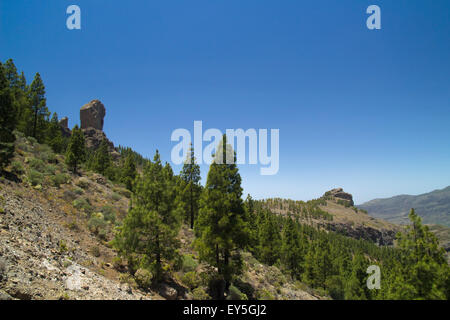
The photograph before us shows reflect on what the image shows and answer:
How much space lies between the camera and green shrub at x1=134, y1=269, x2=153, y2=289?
11.8 meters

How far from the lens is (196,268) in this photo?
17.2 metres

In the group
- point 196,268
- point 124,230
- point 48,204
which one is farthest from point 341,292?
point 48,204

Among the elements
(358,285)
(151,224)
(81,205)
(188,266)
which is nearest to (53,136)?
(81,205)

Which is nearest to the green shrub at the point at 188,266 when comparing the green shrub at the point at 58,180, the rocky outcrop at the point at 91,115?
the green shrub at the point at 58,180

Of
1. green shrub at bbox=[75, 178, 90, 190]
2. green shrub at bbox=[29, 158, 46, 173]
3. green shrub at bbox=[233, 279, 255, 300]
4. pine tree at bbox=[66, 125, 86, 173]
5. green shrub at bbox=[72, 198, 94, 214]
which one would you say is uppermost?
pine tree at bbox=[66, 125, 86, 173]

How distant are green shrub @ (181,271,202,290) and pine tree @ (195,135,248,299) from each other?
1258mm

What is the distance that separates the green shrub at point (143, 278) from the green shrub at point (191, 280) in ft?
10.7

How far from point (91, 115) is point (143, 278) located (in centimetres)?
16533

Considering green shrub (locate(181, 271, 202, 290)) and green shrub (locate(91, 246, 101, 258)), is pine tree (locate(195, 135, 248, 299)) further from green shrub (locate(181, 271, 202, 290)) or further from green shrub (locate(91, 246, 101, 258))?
green shrub (locate(91, 246, 101, 258))

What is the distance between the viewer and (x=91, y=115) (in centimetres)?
14200

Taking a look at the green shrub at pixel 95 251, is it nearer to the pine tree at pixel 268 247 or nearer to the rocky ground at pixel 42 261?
the rocky ground at pixel 42 261

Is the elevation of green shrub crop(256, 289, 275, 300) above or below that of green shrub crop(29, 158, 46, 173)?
below

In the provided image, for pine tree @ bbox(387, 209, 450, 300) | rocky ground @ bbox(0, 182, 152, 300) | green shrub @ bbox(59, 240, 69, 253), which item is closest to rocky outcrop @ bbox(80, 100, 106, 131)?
rocky ground @ bbox(0, 182, 152, 300)

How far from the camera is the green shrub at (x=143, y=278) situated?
38.8 ft
